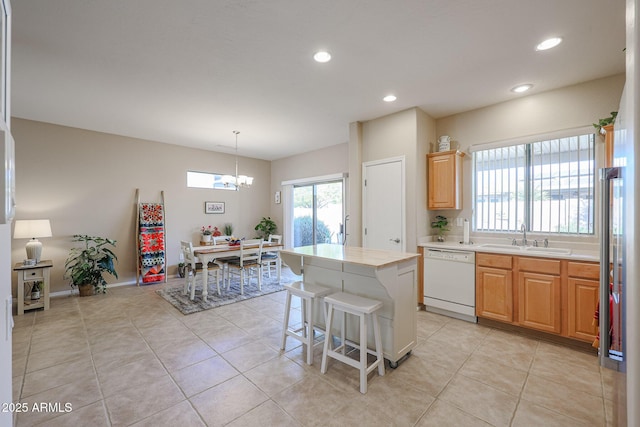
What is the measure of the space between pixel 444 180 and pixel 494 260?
3.87ft

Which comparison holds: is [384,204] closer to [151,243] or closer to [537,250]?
[537,250]

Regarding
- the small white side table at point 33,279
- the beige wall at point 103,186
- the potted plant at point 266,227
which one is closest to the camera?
the small white side table at point 33,279

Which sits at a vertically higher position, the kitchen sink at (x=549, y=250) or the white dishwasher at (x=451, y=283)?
the kitchen sink at (x=549, y=250)

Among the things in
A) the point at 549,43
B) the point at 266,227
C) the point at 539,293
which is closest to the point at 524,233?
the point at 539,293

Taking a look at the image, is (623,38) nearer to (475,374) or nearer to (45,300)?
(475,374)

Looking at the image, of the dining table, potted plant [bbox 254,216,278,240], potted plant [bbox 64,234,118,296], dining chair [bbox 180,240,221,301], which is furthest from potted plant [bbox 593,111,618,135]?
potted plant [bbox 64,234,118,296]

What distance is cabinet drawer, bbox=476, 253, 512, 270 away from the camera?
2996mm

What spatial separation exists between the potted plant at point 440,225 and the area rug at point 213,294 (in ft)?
8.85

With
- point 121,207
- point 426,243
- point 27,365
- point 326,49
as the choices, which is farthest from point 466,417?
point 121,207

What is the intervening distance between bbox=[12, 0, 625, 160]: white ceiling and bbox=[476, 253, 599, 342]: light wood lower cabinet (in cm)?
193

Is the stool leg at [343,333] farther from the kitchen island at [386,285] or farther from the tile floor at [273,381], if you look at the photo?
the tile floor at [273,381]

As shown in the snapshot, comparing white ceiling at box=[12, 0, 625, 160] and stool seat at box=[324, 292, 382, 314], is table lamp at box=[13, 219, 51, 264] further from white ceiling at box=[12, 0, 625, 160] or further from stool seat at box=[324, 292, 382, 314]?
stool seat at box=[324, 292, 382, 314]

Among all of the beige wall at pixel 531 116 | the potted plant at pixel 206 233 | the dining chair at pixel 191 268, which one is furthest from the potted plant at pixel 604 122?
the potted plant at pixel 206 233

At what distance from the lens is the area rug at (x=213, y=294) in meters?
3.83
